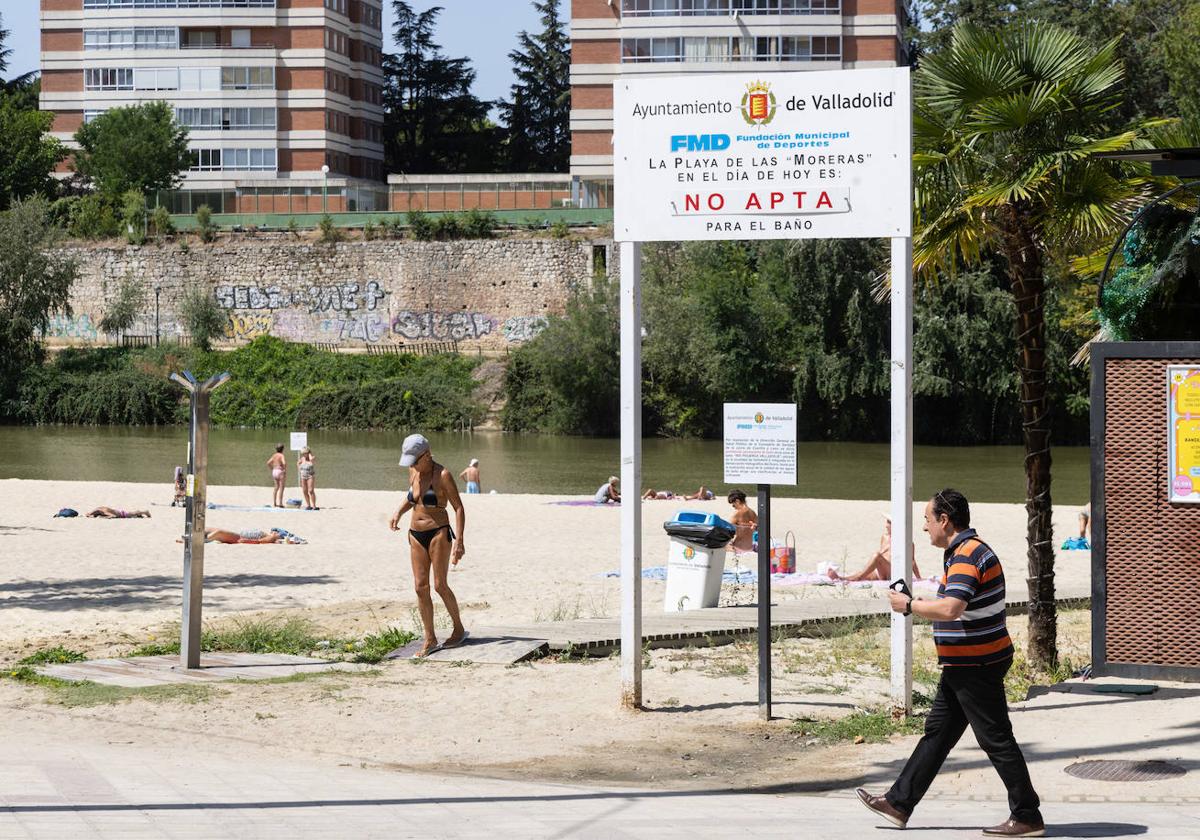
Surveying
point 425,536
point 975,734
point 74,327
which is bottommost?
point 975,734

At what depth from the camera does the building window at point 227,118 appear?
77.9 m

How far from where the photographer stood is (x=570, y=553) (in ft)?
69.9

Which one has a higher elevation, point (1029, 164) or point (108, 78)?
point (108, 78)

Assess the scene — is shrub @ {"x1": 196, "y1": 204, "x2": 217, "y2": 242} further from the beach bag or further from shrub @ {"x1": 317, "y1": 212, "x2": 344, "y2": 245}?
the beach bag

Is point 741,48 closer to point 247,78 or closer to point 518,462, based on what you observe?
point 247,78

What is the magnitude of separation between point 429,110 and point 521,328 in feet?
81.6

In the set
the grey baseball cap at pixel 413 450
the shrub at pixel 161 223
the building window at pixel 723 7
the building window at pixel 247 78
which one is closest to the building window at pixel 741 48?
the building window at pixel 723 7

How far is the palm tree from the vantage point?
10648mm

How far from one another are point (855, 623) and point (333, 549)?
34.4 feet

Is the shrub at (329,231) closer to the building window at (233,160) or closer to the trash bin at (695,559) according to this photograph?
the building window at (233,160)

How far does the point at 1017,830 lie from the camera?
640 cm

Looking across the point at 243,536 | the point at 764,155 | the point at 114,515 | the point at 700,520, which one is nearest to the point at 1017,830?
the point at 764,155

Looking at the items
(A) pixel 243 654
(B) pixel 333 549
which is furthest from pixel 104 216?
(A) pixel 243 654

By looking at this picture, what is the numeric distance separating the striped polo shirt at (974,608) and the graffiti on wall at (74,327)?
7127cm
